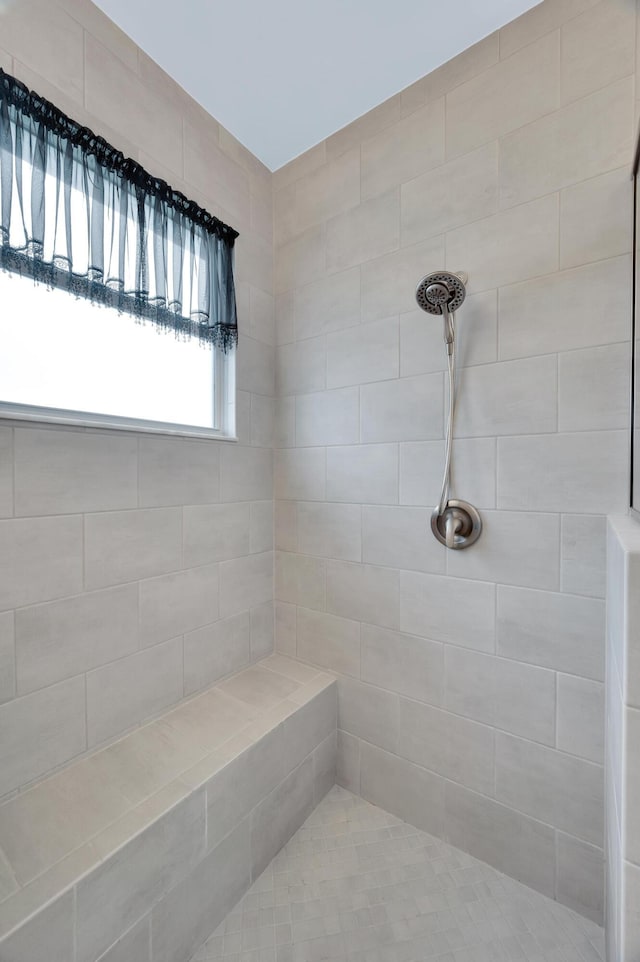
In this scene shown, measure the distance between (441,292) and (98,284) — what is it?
96cm

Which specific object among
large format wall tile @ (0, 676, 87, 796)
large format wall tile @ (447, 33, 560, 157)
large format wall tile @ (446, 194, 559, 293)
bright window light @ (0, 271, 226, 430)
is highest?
large format wall tile @ (447, 33, 560, 157)

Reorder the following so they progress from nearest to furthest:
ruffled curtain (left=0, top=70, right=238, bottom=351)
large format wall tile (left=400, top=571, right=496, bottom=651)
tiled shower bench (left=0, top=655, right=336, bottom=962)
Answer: tiled shower bench (left=0, top=655, right=336, bottom=962) → ruffled curtain (left=0, top=70, right=238, bottom=351) → large format wall tile (left=400, top=571, right=496, bottom=651)

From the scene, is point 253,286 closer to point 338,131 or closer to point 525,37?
point 338,131

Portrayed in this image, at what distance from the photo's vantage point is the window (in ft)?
3.32

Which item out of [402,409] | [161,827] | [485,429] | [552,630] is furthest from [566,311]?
[161,827]

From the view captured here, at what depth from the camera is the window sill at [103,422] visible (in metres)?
1.03

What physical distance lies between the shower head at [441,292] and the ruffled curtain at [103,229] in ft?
2.28

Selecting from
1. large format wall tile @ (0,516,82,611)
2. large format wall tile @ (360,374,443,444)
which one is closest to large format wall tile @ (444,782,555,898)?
large format wall tile @ (360,374,443,444)

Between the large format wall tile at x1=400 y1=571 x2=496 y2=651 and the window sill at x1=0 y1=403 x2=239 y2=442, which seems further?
the large format wall tile at x1=400 y1=571 x2=496 y2=651

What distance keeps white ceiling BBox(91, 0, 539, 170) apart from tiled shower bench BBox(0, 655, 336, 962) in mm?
2094

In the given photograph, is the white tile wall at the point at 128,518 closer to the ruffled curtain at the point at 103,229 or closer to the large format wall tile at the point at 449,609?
the ruffled curtain at the point at 103,229

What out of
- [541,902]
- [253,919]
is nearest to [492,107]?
[541,902]

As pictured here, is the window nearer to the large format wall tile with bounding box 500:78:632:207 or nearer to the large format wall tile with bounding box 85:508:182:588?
the large format wall tile with bounding box 85:508:182:588

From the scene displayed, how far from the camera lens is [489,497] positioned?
4.06ft
